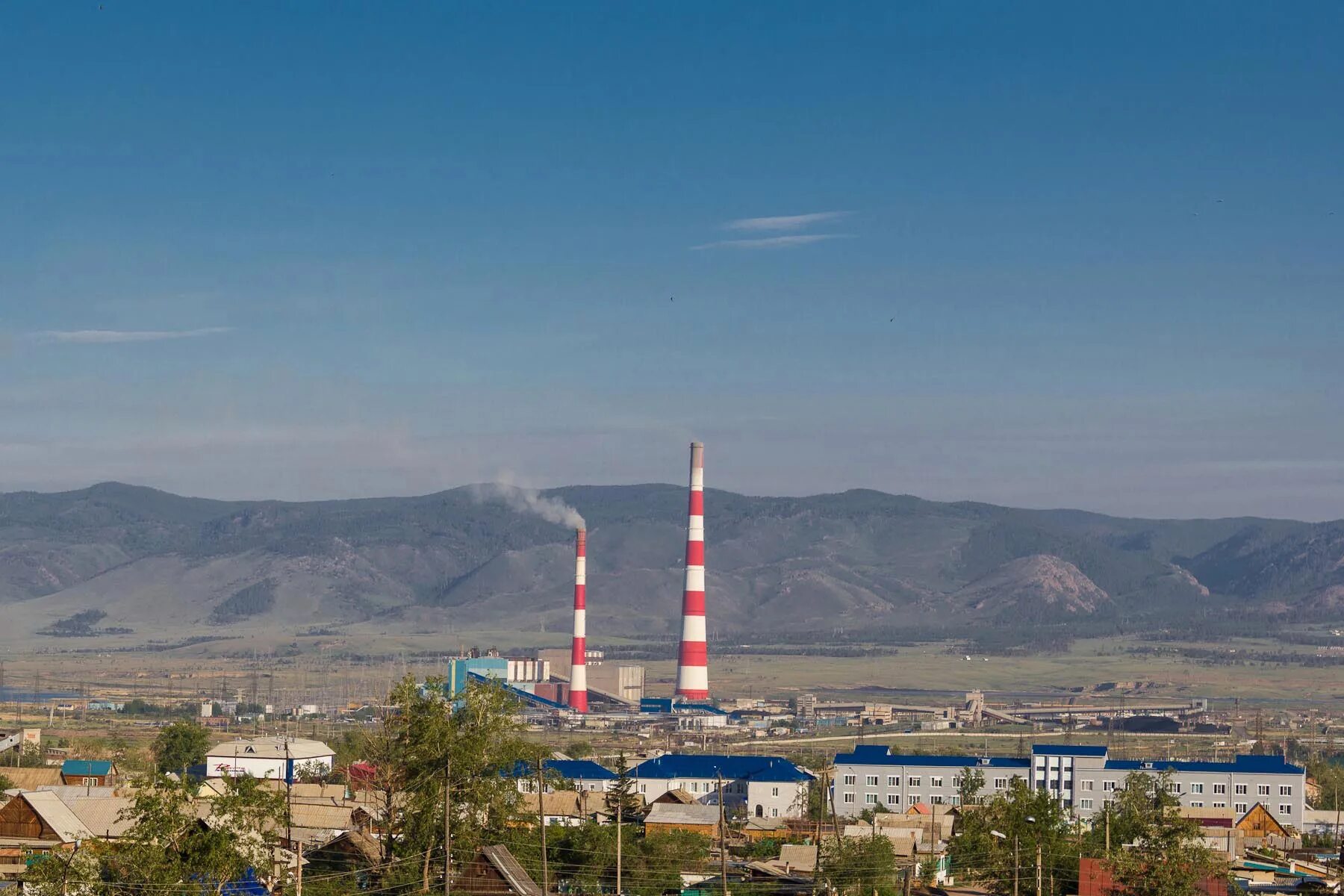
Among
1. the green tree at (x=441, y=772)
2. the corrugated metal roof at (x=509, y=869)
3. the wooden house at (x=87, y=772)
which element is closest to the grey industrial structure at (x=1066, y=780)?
the wooden house at (x=87, y=772)

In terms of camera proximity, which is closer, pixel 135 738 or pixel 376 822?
pixel 376 822

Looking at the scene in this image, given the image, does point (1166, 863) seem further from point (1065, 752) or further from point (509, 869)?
point (1065, 752)

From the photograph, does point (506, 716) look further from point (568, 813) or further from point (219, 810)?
point (568, 813)

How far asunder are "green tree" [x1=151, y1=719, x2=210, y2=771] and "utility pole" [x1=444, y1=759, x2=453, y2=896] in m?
32.1

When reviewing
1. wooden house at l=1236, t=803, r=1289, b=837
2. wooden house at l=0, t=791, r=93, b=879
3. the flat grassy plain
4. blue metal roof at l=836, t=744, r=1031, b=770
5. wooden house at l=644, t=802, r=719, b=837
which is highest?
wooden house at l=0, t=791, r=93, b=879

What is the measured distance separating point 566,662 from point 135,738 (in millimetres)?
50842

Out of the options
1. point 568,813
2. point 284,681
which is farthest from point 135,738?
point 284,681

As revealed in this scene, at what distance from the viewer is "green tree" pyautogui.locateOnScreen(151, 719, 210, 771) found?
63.3 metres

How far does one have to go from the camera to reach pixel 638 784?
58750 mm

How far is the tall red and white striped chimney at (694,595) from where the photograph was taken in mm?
102875

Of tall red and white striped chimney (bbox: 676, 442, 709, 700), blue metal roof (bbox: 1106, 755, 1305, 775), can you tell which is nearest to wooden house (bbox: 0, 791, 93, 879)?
blue metal roof (bbox: 1106, 755, 1305, 775)

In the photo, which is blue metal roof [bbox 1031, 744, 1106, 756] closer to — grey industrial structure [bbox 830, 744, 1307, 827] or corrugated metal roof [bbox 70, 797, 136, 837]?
grey industrial structure [bbox 830, 744, 1307, 827]

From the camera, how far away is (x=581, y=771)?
2313 inches

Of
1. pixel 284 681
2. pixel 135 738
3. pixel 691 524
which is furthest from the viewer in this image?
pixel 284 681
